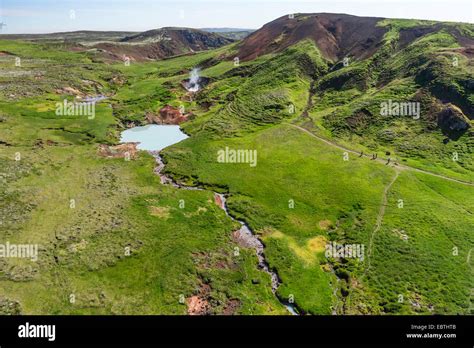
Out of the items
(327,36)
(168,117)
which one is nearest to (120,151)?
(168,117)

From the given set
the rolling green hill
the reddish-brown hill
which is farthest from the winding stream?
the reddish-brown hill

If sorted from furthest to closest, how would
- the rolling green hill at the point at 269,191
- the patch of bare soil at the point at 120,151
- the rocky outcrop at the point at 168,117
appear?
the rocky outcrop at the point at 168,117 < the patch of bare soil at the point at 120,151 < the rolling green hill at the point at 269,191

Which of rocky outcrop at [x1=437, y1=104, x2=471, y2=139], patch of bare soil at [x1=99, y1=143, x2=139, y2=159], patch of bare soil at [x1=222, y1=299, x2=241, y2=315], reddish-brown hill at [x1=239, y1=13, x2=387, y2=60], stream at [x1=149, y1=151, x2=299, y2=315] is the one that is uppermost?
reddish-brown hill at [x1=239, y1=13, x2=387, y2=60]

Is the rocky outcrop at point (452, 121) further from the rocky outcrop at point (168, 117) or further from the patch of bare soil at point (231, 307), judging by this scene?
the rocky outcrop at point (168, 117)

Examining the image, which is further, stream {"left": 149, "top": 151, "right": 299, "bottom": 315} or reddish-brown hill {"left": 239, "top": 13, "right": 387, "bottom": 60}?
reddish-brown hill {"left": 239, "top": 13, "right": 387, "bottom": 60}

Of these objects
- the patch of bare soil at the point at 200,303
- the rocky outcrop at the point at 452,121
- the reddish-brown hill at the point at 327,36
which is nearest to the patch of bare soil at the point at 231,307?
the patch of bare soil at the point at 200,303

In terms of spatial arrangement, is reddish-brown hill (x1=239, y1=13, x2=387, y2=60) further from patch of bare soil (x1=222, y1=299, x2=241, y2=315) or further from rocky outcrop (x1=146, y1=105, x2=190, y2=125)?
patch of bare soil (x1=222, y1=299, x2=241, y2=315)

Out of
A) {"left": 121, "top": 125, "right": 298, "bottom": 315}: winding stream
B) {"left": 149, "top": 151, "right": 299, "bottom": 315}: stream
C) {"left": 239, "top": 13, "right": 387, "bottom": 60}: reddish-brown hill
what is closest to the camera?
{"left": 149, "top": 151, "right": 299, "bottom": 315}: stream

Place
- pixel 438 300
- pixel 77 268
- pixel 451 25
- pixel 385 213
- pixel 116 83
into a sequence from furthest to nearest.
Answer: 1. pixel 116 83
2. pixel 451 25
3. pixel 385 213
4. pixel 77 268
5. pixel 438 300

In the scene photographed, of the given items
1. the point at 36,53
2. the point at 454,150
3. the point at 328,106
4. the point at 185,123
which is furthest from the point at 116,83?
the point at 454,150
